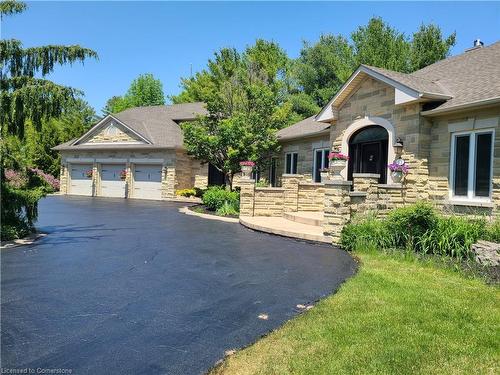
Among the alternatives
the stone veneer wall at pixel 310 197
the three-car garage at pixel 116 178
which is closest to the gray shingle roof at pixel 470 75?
the stone veneer wall at pixel 310 197

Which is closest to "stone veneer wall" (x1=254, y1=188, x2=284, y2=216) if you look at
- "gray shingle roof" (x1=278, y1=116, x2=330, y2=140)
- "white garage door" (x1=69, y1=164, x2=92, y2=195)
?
"gray shingle roof" (x1=278, y1=116, x2=330, y2=140)

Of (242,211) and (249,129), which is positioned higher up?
(249,129)

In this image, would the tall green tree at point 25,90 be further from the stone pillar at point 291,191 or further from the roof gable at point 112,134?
the roof gable at point 112,134

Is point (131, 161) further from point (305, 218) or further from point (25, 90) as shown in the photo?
point (25, 90)

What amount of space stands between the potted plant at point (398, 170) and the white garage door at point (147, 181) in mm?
17437

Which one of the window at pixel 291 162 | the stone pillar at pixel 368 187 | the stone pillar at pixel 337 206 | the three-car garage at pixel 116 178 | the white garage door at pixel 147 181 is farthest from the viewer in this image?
the three-car garage at pixel 116 178

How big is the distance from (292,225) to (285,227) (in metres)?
0.61

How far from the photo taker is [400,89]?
11.1 m

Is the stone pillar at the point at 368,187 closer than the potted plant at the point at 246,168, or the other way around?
the stone pillar at the point at 368,187

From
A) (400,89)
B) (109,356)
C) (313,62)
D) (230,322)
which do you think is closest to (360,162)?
(400,89)

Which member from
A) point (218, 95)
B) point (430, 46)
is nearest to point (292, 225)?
point (218, 95)

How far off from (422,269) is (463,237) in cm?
172

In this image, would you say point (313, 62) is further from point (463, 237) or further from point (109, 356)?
point (109, 356)

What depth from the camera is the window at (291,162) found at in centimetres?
1927
